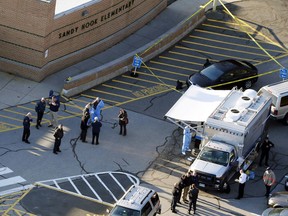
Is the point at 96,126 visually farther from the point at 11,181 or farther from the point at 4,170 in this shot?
the point at 11,181

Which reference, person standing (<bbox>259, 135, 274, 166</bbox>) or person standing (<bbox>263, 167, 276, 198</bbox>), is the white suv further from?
person standing (<bbox>259, 135, 274, 166</bbox>)

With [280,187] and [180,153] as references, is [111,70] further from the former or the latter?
[280,187]

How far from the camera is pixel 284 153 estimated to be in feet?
134

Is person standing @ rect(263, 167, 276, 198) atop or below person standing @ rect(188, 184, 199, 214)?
atop

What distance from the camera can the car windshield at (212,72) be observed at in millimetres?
45294

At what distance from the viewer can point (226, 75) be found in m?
45.4

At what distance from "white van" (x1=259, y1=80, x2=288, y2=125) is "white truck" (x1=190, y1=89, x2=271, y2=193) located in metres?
2.51

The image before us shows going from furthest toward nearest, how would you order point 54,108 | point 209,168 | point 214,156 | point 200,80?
point 200,80 → point 54,108 → point 214,156 → point 209,168

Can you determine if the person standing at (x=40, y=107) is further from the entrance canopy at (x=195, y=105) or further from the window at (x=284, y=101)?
the window at (x=284, y=101)

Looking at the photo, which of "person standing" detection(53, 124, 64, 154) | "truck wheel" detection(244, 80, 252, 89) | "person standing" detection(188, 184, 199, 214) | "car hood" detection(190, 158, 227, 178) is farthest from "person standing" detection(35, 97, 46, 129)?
"truck wheel" detection(244, 80, 252, 89)

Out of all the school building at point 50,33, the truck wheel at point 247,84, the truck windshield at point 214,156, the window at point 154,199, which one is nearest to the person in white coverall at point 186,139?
the truck windshield at point 214,156

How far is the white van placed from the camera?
41.9 meters

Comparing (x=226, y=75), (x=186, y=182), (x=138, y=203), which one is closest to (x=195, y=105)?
(x=186, y=182)

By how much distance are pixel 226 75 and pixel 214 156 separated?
874 centimetres
